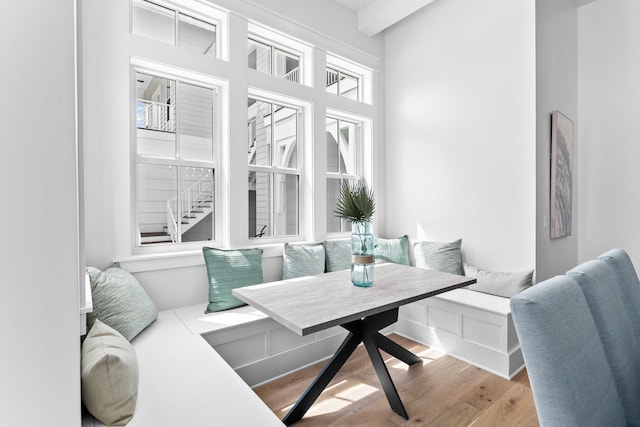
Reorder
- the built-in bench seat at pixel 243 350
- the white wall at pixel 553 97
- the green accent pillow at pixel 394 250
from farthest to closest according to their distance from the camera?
the green accent pillow at pixel 394 250 → the white wall at pixel 553 97 → the built-in bench seat at pixel 243 350

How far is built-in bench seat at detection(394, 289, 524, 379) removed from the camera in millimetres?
2305

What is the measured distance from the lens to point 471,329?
2.49m

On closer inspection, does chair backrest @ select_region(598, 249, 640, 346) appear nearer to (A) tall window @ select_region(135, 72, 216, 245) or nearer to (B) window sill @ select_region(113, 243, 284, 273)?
(B) window sill @ select_region(113, 243, 284, 273)

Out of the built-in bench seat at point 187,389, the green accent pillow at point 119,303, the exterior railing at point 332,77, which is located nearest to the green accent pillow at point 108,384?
the built-in bench seat at point 187,389

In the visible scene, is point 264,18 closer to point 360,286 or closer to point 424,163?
point 424,163

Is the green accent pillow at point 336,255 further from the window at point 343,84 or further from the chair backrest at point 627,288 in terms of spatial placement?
the chair backrest at point 627,288

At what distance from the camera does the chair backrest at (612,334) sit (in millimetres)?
887

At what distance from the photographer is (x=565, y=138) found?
302cm

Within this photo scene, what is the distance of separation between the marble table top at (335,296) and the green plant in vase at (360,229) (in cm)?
9

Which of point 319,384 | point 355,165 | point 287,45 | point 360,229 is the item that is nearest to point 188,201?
point 360,229

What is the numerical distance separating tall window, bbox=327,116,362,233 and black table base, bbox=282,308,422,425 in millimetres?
1637

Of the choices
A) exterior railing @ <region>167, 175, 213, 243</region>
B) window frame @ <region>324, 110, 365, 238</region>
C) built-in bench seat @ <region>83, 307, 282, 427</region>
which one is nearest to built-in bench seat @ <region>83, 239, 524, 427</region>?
built-in bench seat @ <region>83, 307, 282, 427</region>

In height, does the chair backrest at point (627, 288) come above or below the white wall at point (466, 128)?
below

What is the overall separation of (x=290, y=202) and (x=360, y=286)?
4.93 ft
